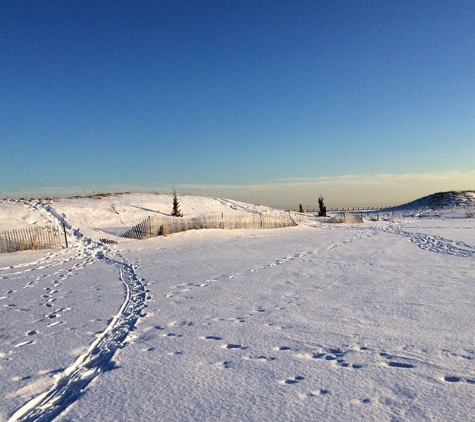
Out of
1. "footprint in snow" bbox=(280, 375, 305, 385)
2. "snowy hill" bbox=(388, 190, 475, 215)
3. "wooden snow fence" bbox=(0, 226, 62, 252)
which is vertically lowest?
"footprint in snow" bbox=(280, 375, 305, 385)

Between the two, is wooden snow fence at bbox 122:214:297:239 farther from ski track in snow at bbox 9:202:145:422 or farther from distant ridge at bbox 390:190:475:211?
distant ridge at bbox 390:190:475:211

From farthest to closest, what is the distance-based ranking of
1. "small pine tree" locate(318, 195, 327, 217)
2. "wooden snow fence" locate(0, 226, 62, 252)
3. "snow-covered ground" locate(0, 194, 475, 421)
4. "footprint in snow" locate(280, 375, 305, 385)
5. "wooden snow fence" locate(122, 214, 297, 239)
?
1. "small pine tree" locate(318, 195, 327, 217)
2. "wooden snow fence" locate(122, 214, 297, 239)
3. "wooden snow fence" locate(0, 226, 62, 252)
4. "footprint in snow" locate(280, 375, 305, 385)
5. "snow-covered ground" locate(0, 194, 475, 421)

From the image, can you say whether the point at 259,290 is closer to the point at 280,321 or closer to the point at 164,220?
the point at 280,321

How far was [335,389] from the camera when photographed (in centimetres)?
409

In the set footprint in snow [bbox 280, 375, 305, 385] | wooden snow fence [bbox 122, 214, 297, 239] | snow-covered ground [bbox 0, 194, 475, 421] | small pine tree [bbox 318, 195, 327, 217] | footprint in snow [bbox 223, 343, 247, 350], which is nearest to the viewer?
snow-covered ground [bbox 0, 194, 475, 421]

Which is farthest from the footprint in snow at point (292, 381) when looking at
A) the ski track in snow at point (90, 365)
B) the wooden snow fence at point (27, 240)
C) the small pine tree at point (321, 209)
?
the small pine tree at point (321, 209)

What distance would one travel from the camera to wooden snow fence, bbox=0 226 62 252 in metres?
20.5

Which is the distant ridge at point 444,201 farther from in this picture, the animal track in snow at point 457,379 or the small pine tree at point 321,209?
the animal track in snow at point 457,379

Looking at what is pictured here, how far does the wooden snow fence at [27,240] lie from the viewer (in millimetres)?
20484

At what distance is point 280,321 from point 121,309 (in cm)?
342

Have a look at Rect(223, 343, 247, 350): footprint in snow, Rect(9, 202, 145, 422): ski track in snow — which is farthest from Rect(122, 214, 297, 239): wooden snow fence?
Rect(223, 343, 247, 350): footprint in snow

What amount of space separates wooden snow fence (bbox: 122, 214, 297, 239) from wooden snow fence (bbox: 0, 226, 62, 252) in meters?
4.88

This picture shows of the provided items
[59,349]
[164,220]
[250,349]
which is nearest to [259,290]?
[250,349]

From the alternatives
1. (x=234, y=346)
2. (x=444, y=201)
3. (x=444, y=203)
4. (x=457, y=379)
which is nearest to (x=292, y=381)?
(x=234, y=346)
